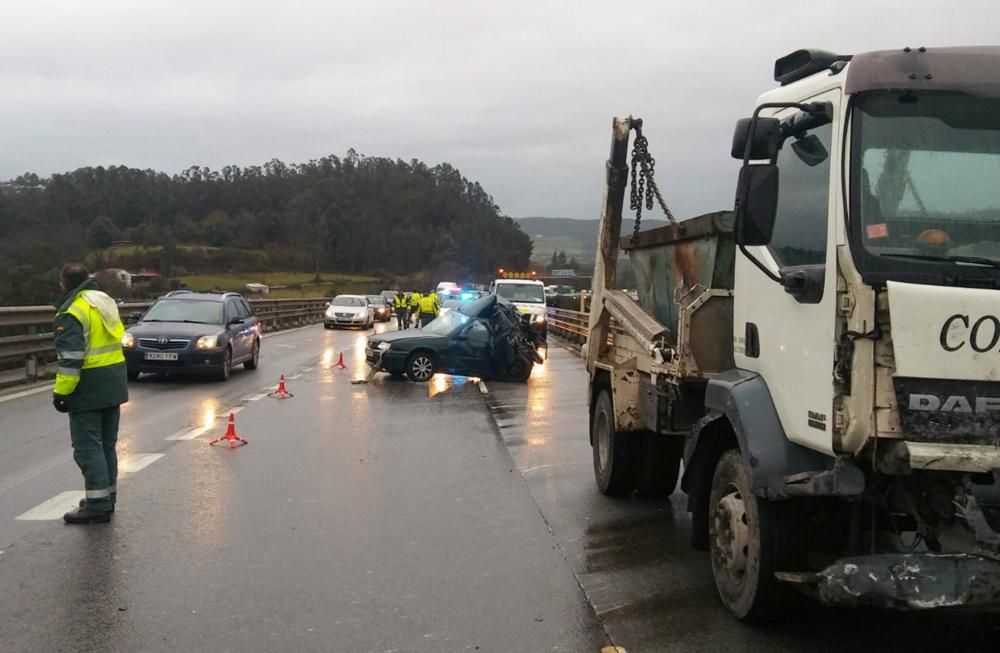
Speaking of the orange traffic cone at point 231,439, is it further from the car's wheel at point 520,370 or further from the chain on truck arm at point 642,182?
the car's wheel at point 520,370

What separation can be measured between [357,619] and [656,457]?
3377 millimetres

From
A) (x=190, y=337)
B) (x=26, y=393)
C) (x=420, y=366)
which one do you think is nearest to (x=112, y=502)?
(x=26, y=393)

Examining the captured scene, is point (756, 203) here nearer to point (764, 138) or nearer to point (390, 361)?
point (764, 138)

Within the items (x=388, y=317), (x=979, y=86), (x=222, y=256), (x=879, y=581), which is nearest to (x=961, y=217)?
(x=979, y=86)

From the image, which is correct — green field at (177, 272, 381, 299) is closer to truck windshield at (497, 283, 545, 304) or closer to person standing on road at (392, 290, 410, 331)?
person standing on road at (392, 290, 410, 331)

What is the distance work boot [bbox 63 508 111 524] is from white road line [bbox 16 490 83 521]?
20 centimetres

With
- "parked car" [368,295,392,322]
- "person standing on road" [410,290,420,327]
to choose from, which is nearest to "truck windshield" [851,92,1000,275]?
"person standing on road" [410,290,420,327]

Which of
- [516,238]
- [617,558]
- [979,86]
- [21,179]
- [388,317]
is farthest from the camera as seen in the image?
[516,238]

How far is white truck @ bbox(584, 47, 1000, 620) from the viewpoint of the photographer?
11.5 ft

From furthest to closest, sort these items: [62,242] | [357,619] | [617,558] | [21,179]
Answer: [21,179]
[62,242]
[617,558]
[357,619]

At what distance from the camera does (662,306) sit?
274 inches

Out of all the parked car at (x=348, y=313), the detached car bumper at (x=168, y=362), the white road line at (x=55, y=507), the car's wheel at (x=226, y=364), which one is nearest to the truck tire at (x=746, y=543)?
the white road line at (x=55, y=507)

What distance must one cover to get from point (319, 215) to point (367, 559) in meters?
109

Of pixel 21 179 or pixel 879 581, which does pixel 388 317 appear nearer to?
pixel 21 179
